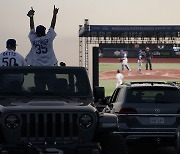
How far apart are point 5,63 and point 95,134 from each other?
375 cm

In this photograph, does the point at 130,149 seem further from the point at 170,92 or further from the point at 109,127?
the point at 109,127

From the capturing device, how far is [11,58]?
1245 centimetres

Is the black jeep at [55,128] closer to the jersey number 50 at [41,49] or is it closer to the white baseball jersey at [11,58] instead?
the white baseball jersey at [11,58]

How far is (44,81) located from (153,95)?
456cm

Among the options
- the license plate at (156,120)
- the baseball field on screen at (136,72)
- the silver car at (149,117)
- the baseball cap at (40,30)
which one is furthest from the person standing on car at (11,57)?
the baseball field on screen at (136,72)

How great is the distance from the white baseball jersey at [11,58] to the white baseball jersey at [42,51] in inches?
Answer: 19.4

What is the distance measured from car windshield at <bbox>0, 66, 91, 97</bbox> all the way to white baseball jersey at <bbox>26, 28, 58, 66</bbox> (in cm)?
246

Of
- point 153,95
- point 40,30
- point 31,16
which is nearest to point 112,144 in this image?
point 40,30

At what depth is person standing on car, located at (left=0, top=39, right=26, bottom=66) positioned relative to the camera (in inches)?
490

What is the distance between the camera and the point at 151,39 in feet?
161

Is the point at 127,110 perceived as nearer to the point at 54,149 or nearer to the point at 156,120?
the point at 156,120

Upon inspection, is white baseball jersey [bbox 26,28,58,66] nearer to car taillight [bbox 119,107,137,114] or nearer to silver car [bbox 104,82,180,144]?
silver car [bbox 104,82,180,144]

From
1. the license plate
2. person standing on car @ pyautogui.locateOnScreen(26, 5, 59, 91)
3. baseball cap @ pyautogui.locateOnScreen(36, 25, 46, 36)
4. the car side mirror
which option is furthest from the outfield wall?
the car side mirror

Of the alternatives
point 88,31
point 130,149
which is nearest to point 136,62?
point 88,31
